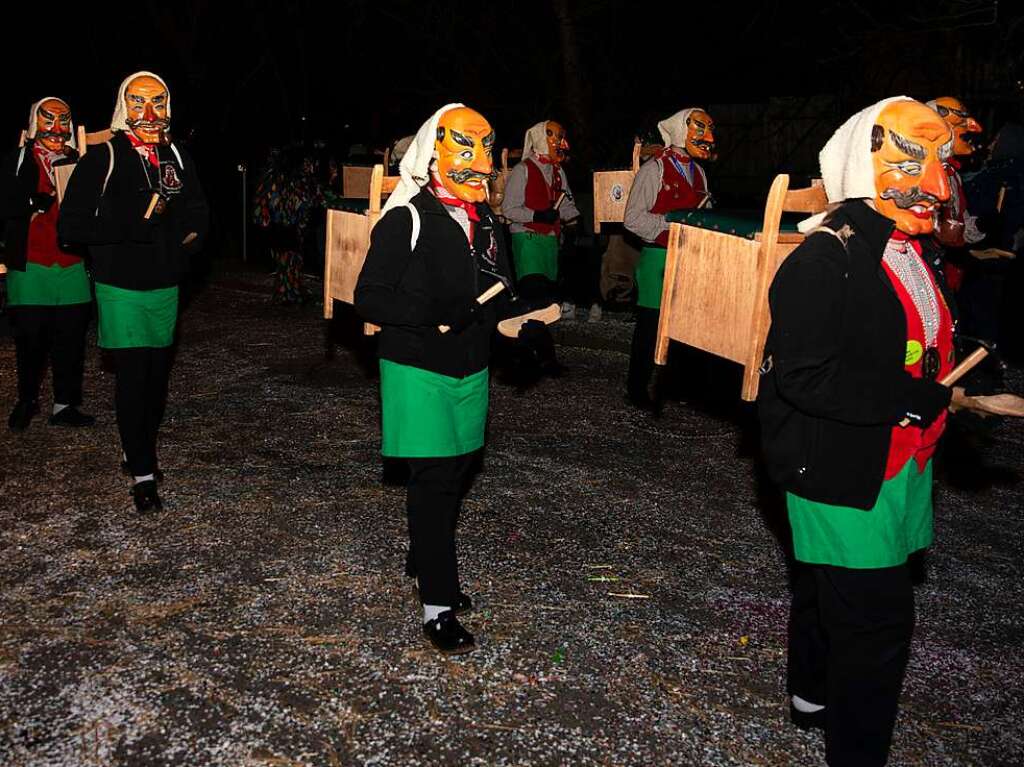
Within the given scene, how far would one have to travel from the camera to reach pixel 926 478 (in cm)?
348

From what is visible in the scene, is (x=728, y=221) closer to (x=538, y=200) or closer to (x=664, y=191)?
(x=664, y=191)

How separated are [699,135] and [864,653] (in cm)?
533

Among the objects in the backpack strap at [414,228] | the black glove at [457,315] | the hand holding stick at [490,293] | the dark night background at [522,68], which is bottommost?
the black glove at [457,315]

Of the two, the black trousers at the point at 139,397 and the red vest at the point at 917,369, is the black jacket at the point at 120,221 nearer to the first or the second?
the black trousers at the point at 139,397

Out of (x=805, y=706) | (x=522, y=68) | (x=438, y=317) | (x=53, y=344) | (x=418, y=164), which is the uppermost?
(x=522, y=68)

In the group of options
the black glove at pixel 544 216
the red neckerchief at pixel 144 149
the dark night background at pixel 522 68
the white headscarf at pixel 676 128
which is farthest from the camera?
the dark night background at pixel 522 68

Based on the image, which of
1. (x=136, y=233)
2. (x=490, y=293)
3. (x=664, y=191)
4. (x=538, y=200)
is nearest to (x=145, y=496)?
(x=136, y=233)

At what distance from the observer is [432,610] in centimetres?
463

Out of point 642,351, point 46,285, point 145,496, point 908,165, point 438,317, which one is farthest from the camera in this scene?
point 642,351

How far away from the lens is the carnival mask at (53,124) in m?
7.62

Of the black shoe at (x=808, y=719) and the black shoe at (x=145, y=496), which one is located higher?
the black shoe at (x=808, y=719)

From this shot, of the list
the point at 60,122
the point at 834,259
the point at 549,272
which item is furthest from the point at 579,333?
the point at 834,259

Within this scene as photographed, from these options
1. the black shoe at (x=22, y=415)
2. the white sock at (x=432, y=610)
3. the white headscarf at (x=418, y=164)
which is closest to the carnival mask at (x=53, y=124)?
the black shoe at (x=22, y=415)

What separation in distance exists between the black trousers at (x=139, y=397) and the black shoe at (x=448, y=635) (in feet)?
7.54
